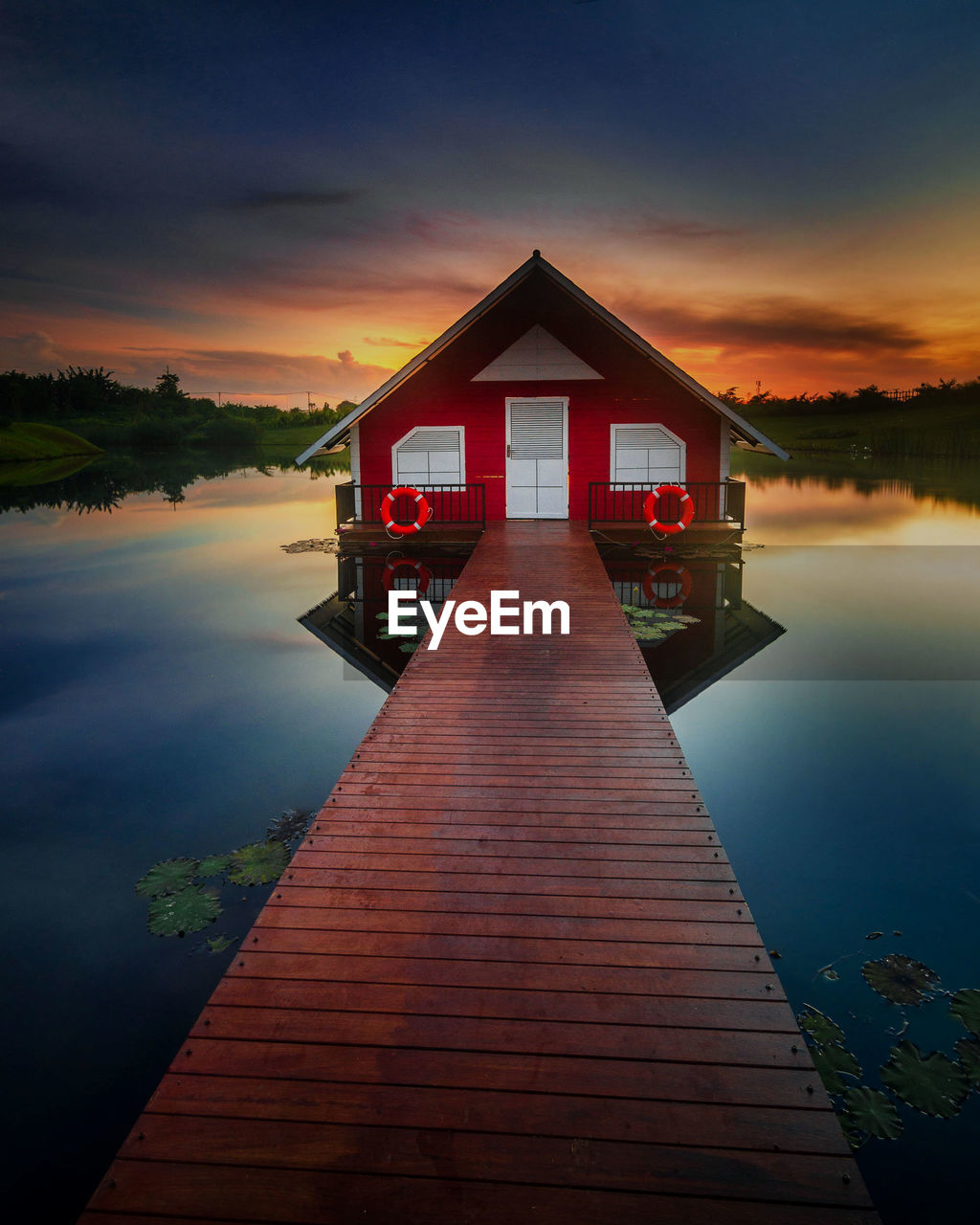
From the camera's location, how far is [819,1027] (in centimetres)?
315

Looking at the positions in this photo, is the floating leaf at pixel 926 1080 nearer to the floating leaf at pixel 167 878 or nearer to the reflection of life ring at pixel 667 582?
the floating leaf at pixel 167 878

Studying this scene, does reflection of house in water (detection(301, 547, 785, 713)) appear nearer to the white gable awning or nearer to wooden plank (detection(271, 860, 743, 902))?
the white gable awning

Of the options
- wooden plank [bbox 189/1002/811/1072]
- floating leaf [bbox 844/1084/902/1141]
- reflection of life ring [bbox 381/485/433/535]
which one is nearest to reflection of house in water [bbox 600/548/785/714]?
reflection of life ring [bbox 381/485/433/535]

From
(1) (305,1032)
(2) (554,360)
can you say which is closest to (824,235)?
(2) (554,360)

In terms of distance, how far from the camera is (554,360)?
14539 mm

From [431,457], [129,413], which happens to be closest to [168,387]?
[129,413]

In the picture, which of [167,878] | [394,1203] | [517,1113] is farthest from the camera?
[167,878]

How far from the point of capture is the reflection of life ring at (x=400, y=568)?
12.1 metres

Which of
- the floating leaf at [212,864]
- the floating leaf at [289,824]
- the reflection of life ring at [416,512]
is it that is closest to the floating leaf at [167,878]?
the floating leaf at [212,864]

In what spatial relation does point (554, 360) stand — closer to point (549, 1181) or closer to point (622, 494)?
point (622, 494)

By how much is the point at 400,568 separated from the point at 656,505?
5.24m

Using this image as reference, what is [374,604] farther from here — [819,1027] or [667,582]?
[819,1027]

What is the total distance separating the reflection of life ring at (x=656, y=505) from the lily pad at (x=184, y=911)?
36.0 feet

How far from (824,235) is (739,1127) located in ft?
95.8
